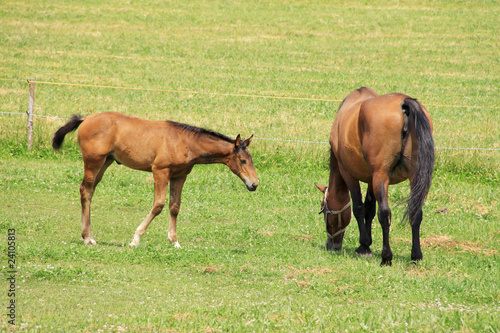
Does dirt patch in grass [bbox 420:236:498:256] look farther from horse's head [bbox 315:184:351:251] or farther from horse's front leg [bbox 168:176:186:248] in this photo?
horse's front leg [bbox 168:176:186:248]

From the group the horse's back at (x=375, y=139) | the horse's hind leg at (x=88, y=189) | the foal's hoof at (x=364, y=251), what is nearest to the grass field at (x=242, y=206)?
the foal's hoof at (x=364, y=251)

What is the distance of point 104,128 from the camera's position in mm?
8734

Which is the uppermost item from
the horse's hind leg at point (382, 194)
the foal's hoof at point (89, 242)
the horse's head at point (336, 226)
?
the horse's hind leg at point (382, 194)

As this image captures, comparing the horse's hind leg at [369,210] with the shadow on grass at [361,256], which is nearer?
the shadow on grass at [361,256]

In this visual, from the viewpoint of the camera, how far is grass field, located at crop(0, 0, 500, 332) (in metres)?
6.12

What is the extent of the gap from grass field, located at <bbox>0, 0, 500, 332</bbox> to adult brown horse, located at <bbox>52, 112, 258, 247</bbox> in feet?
2.48

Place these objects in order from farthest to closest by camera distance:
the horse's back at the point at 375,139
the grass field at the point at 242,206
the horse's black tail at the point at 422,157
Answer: the horse's back at the point at 375,139 < the horse's black tail at the point at 422,157 < the grass field at the point at 242,206

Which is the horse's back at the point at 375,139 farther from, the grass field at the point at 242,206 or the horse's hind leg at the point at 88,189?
the horse's hind leg at the point at 88,189

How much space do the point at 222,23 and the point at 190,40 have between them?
13.9 ft

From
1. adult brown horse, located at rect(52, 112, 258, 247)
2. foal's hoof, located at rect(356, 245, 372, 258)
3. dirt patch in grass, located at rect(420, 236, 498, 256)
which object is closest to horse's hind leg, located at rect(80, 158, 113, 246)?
adult brown horse, located at rect(52, 112, 258, 247)

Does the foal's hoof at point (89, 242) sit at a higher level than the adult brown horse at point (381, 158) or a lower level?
lower

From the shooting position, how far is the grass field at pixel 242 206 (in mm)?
6117

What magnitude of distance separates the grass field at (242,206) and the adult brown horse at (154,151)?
2.48 ft

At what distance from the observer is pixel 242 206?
11.3m
